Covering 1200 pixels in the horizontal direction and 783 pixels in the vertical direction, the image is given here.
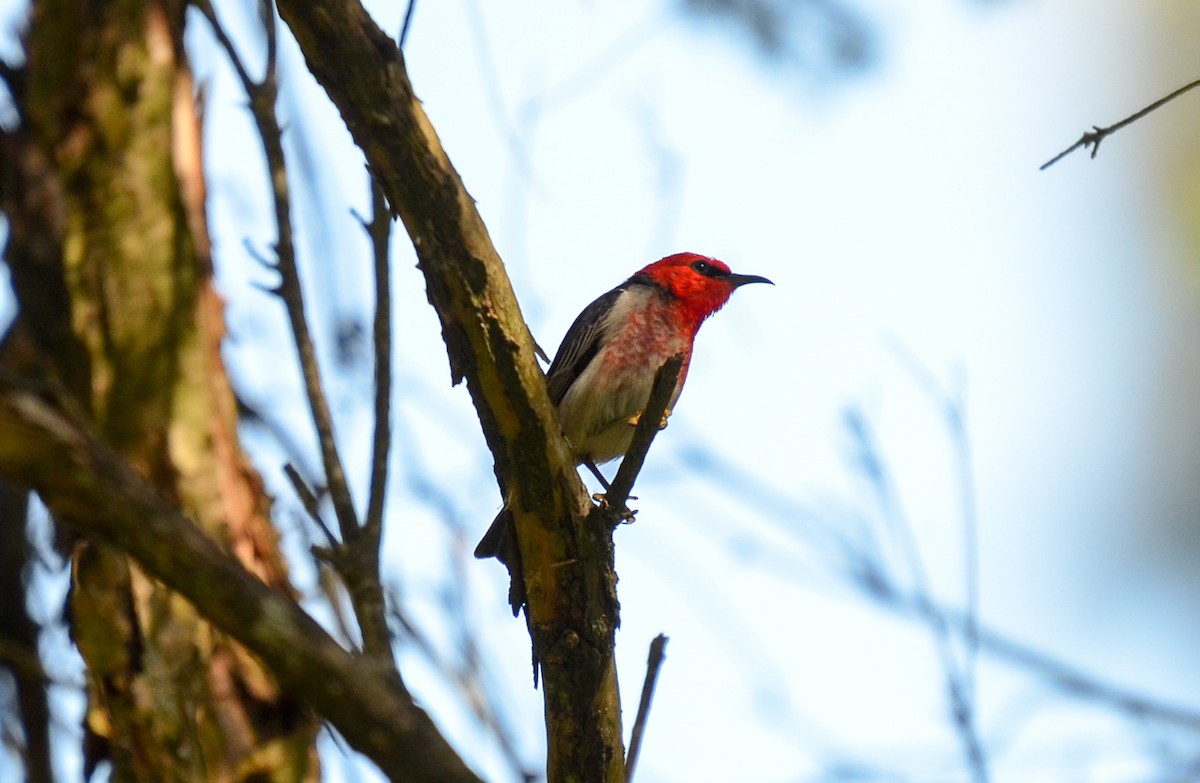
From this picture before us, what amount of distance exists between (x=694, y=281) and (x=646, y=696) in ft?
10.3

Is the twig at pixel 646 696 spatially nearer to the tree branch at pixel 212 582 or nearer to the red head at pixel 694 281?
the tree branch at pixel 212 582

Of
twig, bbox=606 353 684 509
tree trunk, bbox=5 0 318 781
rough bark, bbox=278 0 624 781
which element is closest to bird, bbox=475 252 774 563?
tree trunk, bbox=5 0 318 781

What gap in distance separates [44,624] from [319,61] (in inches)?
153

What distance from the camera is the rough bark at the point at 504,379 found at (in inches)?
124

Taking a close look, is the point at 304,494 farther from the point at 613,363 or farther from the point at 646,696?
the point at 613,363

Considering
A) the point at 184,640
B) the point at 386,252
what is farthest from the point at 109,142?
the point at 184,640

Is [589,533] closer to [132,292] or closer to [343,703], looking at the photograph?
[343,703]

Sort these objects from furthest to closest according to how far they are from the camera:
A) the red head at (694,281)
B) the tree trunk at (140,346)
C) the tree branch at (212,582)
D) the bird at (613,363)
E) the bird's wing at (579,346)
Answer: the red head at (694,281) < the bird's wing at (579,346) < the bird at (613,363) < the tree trunk at (140,346) < the tree branch at (212,582)

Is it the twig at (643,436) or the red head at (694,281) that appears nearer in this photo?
the twig at (643,436)

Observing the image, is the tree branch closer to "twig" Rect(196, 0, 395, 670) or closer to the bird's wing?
"twig" Rect(196, 0, 395, 670)

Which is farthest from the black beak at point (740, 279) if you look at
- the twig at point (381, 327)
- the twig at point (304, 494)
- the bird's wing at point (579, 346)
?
the twig at point (304, 494)

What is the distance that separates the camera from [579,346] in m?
5.88

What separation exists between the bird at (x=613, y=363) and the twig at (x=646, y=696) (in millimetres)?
1547

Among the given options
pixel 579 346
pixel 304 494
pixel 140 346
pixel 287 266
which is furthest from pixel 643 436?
pixel 140 346
